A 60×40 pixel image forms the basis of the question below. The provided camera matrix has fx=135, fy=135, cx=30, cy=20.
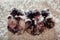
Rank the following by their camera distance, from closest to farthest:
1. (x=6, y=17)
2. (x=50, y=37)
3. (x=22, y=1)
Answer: (x=50, y=37) < (x=6, y=17) < (x=22, y=1)

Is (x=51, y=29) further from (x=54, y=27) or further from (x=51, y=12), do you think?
(x=51, y=12)

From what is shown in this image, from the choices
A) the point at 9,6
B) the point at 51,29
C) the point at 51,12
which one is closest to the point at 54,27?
the point at 51,29

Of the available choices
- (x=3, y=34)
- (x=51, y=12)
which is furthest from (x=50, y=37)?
(x=3, y=34)

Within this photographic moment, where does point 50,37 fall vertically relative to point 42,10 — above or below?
below

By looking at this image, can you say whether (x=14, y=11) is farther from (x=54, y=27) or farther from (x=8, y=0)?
(x=54, y=27)

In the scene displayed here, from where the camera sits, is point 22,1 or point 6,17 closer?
point 6,17

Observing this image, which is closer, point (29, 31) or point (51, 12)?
point (29, 31)

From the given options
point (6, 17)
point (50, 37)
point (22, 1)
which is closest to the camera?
point (50, 37)

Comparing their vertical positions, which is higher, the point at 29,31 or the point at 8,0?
the point at 8,0

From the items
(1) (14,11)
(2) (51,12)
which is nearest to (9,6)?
(1) (14,11)

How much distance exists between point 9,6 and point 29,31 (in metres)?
0.29

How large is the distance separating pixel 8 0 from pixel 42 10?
1.02 ft

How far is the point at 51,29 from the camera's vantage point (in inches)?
38.8

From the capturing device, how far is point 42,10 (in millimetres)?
1088
